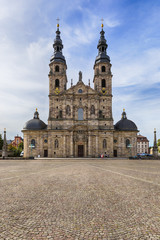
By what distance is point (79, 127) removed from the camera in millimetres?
46719

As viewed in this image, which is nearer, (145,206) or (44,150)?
(145,206)

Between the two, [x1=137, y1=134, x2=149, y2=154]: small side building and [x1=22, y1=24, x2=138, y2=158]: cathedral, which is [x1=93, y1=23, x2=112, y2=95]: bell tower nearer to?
[x1=22, y1=24, x2=138, y2=158]: cathedral

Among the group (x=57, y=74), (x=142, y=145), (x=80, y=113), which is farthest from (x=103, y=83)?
(x=142, y=145)

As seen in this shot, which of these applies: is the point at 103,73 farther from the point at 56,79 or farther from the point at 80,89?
the point at 56,79

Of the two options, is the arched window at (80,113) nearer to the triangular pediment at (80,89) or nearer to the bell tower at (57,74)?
the triangular pediment at (80,89)

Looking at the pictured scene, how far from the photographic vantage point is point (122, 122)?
50.2 m

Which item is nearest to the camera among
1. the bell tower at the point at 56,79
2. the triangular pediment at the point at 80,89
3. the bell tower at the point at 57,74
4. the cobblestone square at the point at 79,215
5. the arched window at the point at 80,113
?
the cobblestone square at the point at 79,215

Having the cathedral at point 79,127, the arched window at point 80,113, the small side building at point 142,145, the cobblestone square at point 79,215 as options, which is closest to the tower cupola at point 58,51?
the cathedral at point 79,127

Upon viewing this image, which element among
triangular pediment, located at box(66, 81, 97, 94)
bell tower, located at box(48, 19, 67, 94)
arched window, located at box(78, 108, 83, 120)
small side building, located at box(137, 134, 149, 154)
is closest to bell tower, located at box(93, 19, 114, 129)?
triangular pediment, located at box(66, 81, 97, 94)

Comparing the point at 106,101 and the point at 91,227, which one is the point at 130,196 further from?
the point at 106,101

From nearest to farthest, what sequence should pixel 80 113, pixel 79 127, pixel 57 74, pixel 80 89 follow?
pixel 79 127 < pixel 80 113 < pixel 80 89 < pixel 57 74

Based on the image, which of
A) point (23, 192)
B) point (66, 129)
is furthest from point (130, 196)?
point (66, 129)

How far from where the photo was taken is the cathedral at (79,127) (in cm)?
4628

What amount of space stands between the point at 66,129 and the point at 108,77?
65.1 ft
